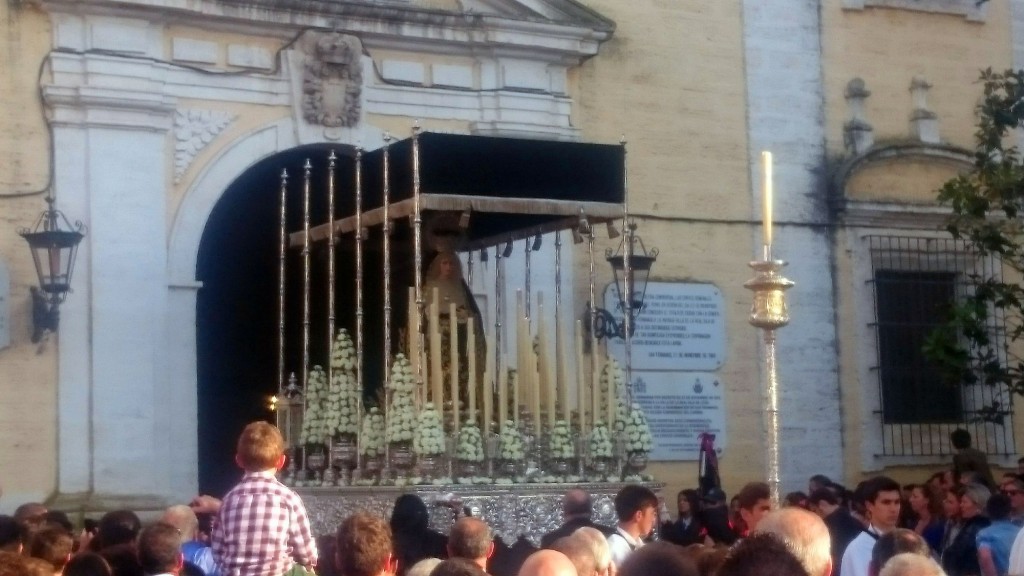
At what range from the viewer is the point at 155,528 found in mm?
6109

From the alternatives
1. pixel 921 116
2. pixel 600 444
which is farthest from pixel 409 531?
pixel 921 116

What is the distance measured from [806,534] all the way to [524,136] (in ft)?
25.7

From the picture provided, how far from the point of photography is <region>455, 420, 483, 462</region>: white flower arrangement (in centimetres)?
958

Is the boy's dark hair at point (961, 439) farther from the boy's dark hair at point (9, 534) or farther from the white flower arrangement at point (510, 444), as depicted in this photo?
the boy's dark hair at point (9, 534)

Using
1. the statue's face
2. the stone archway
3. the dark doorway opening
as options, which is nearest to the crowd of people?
the statue's face

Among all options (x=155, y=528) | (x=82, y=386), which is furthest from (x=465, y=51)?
(x=155, y=528)

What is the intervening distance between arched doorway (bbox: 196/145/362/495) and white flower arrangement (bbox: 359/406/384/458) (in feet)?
8.52

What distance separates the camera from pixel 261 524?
6.59 m

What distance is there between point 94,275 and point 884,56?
655cm

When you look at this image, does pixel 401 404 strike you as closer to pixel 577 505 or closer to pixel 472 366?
pixel 472 366

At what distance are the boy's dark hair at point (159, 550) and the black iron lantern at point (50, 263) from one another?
494 cm

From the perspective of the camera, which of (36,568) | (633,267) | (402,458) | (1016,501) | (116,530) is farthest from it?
(633,267)

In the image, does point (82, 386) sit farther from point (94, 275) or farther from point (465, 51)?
point (465, 51)

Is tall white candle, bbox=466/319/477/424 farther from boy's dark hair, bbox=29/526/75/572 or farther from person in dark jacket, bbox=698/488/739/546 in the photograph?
boy's dark hair, bbox=29/526/75/572
